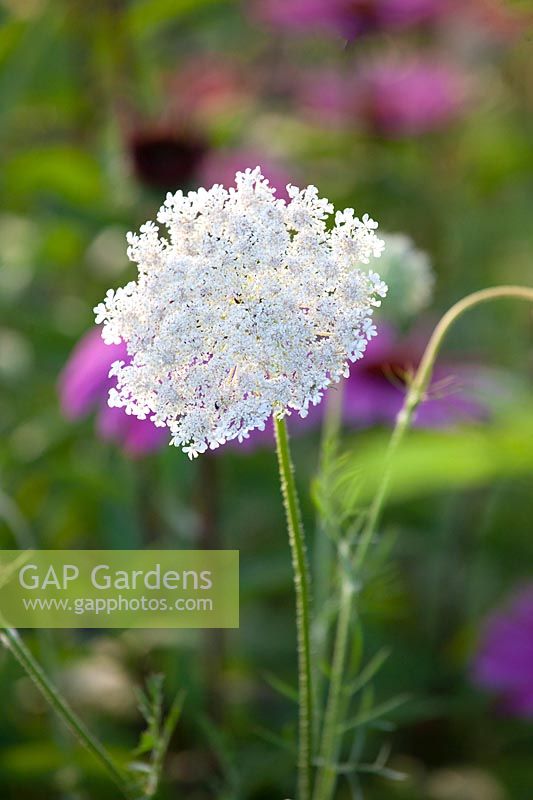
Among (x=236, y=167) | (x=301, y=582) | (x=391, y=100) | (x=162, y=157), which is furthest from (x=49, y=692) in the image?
(x=391, y=100)

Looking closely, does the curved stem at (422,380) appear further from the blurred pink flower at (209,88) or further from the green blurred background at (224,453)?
the blurred pink flower at (209,88)

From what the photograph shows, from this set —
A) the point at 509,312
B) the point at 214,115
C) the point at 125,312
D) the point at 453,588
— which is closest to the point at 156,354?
the point at 125,312

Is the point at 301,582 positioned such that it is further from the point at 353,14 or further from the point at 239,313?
the point at 353,14

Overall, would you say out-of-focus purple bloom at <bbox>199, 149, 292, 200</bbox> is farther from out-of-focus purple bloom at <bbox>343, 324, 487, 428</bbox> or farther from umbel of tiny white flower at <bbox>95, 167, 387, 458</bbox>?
umbel of tiny white flower at <bbox>95, 167, 387, 458</bbox>

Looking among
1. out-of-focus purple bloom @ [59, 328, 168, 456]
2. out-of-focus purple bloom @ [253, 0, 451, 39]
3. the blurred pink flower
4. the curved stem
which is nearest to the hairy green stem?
the curved stem

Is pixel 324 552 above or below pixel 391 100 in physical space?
below

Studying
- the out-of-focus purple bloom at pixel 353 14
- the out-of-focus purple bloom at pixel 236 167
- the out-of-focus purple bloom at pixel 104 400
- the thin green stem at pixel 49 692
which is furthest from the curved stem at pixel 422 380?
the out-of-focus purple bloom at pixel 353 14
